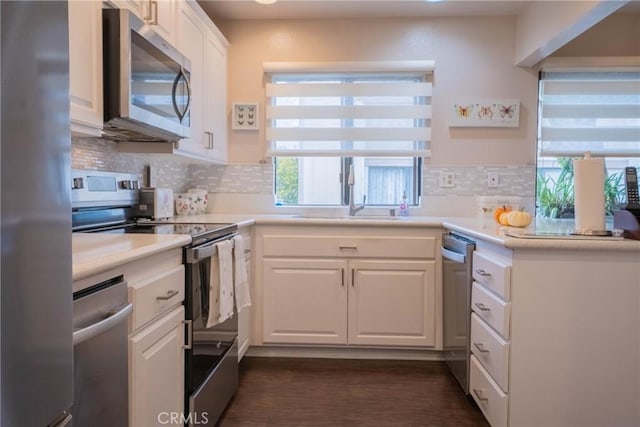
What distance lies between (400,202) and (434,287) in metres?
0.80

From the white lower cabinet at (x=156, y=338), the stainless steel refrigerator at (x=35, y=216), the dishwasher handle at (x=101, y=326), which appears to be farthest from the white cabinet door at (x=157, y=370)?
the stainless steel refrigerator at (x=35, y=216)

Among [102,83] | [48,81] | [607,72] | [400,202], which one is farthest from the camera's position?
[400,202]

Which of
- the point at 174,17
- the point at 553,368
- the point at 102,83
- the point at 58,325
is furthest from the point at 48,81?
the point at 553,368

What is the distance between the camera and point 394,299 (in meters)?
2.47

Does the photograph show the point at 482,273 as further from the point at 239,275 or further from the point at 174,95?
the point at 174,95

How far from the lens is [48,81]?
0.67 meters

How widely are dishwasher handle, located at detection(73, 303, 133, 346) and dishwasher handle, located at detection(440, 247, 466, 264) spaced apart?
1548mm

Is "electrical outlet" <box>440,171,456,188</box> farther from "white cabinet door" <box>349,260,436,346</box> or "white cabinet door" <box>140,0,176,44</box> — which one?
"white cabinet door" <box>140,0,176,44</box>

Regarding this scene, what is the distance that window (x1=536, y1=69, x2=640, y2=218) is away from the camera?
2.86 metres

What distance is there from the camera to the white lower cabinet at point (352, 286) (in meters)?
2.46

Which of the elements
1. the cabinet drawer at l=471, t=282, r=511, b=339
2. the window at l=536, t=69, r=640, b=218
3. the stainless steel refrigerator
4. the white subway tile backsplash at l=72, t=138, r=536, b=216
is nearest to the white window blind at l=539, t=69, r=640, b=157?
the window at l=536, t=69, r=640, b=218

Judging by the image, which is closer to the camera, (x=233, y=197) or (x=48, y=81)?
(x=48, y=81)

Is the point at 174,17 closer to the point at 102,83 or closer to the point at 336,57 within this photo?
the point at 102,83

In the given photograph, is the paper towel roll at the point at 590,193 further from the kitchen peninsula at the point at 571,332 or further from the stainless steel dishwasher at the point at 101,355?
the stainless steel dishwasher at the point at 101,355
